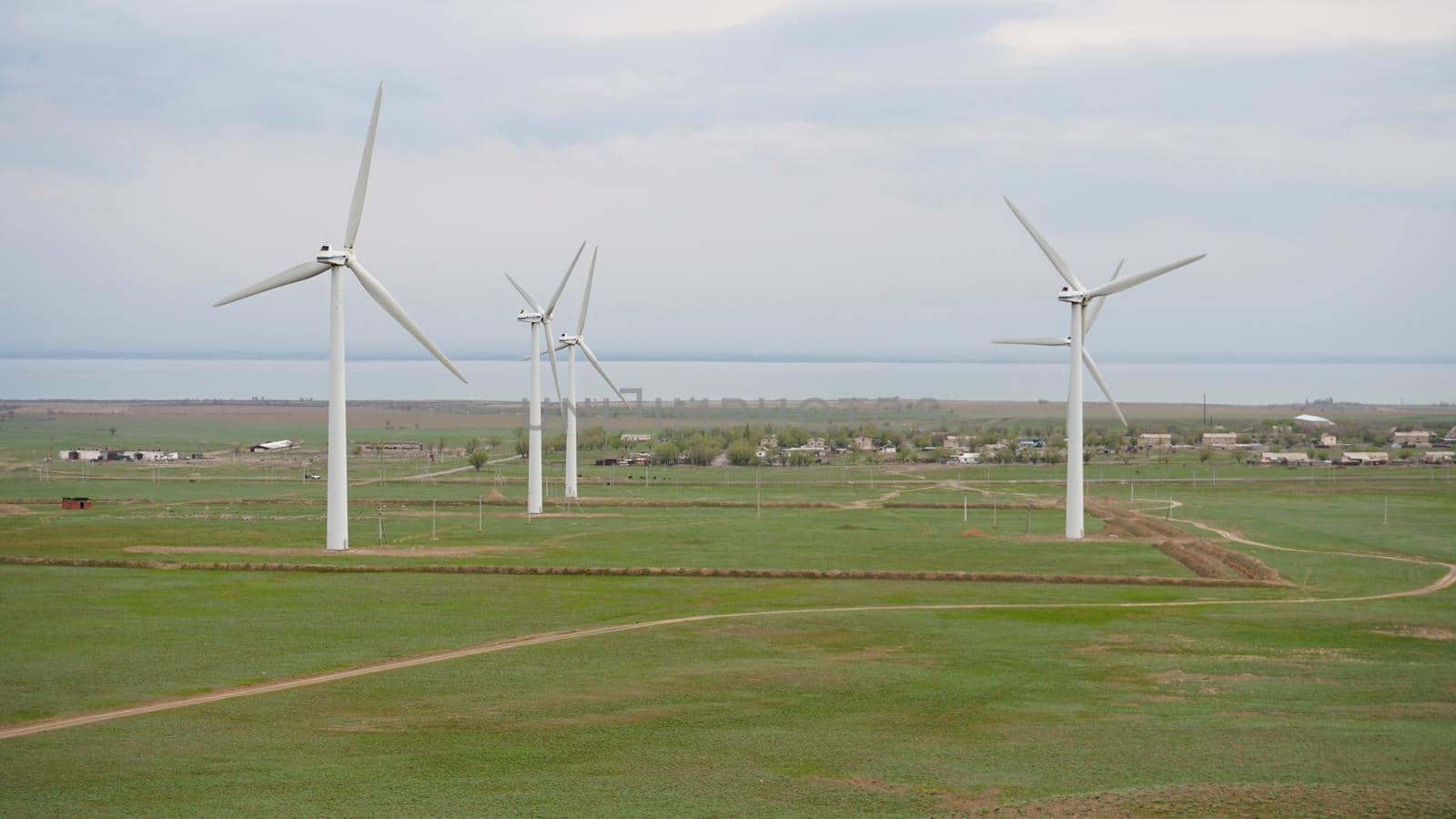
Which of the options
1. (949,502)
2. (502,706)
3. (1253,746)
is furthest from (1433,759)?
(949,502)

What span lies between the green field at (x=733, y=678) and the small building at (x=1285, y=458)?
78.6 m

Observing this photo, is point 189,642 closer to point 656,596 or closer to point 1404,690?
point 656,596

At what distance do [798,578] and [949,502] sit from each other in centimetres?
4702

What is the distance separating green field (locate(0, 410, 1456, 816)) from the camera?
2508cm

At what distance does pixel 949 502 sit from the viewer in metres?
102

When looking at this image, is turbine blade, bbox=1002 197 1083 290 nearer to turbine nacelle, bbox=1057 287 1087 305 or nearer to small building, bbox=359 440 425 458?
turbine nacelle, bbox=1057 287 1087 305

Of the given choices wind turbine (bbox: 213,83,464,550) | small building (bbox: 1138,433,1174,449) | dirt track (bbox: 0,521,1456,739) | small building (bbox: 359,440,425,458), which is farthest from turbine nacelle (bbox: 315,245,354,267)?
small building (bbox: 1138,433,1174,449)

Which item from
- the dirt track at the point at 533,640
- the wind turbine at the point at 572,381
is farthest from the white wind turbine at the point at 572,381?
the dirt track at the point at 533,640

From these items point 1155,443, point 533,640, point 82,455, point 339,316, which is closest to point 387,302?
point 339,316

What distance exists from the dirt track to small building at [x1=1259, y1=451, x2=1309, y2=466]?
304 feet

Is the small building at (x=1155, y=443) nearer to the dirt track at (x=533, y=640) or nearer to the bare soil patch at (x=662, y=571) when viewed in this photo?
the dirt track at (x=533, y=640)

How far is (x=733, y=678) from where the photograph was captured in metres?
35.4

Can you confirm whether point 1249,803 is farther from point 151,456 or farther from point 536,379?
point 151,456

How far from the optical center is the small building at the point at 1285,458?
5945 inches
